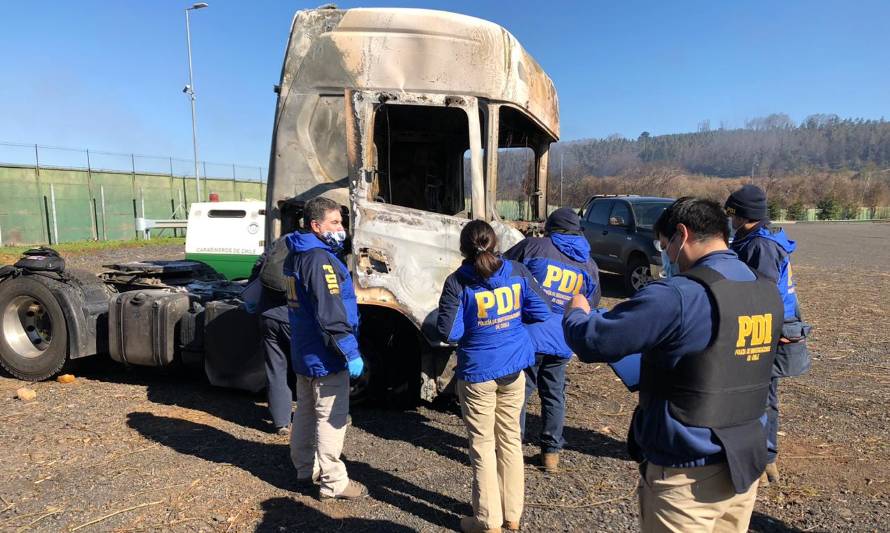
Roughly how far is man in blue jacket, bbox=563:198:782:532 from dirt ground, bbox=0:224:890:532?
1.61 metres

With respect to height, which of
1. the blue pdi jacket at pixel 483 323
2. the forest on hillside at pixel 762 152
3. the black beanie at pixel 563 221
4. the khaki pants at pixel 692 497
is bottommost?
the khaki pants at pixel 692 497

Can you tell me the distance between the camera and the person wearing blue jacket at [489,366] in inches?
121

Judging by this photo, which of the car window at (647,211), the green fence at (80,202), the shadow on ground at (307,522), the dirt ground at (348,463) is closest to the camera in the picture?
the shadow on ground at (307,522)

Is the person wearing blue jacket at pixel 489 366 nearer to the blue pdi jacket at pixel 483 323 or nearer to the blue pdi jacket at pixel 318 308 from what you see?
the blue pdi jacket at pixel 483 323

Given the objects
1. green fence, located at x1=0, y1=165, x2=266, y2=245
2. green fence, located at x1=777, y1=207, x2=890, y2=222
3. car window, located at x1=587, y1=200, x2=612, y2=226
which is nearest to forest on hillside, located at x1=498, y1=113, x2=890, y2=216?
green fence, located at x1=777, y1=207, x2=890, y2=222

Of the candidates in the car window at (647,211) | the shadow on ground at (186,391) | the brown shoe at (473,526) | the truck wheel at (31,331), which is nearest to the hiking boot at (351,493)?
the brown shoe at (473,526)

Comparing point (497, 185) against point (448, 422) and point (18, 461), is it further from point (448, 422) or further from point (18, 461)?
point (18, 461)

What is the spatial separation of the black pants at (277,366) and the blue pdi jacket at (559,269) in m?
2.02

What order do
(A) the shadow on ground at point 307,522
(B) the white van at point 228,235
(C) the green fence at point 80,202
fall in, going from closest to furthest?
(A) the shadow on ground at point 307,522 → (B) the white van at point 228,235 → (C) the green fence at point 80,202

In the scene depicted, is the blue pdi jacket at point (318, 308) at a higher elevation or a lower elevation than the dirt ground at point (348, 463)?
higher

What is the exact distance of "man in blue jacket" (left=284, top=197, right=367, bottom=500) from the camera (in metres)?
A: 3.34

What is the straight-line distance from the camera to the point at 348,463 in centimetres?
413

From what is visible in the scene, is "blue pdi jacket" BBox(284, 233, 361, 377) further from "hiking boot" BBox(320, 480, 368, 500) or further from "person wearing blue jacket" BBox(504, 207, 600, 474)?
"person wearing blue jacket" BBox(504, 207, 600, 474)

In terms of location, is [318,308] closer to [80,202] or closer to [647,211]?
[647,211]
